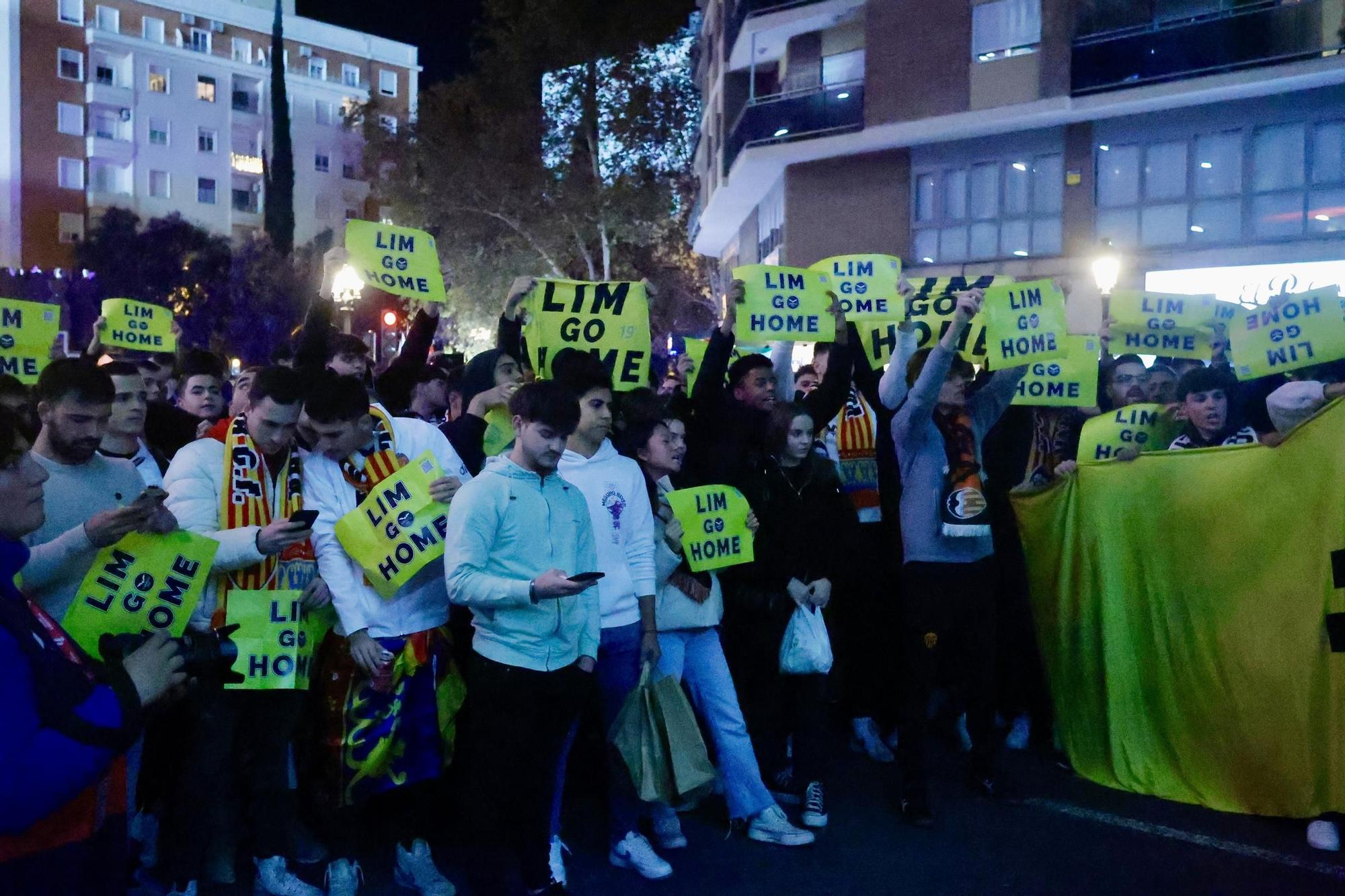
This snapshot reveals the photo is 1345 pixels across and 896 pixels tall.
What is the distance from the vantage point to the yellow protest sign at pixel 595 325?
6.37 m

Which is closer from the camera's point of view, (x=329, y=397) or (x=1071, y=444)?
(x=329, y=397)

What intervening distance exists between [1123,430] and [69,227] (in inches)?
2716

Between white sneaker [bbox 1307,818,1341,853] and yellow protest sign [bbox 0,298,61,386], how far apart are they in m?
7.58

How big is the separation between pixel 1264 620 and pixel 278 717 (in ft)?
15.2

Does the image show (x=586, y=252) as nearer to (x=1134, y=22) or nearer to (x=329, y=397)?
(x=1134, y=22)

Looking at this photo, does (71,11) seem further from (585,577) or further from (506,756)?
(585,577)

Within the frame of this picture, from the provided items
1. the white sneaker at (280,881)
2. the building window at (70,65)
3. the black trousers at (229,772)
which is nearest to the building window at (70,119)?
the building window at (70,65)

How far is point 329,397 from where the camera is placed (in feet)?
15.6

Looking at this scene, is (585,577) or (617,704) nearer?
(585,577)

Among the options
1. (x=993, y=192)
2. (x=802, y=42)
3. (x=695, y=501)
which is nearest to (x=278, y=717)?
(x=695, y=501)

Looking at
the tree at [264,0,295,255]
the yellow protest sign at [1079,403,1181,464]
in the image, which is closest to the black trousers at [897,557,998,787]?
the yellow protest sign at [1079,403,1181,464]

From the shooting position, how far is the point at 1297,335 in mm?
6434

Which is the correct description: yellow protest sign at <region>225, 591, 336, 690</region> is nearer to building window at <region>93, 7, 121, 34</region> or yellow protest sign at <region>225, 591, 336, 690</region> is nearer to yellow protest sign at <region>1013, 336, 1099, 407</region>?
yellow protest sign at <region>1013, 336, 1099, 407</region>

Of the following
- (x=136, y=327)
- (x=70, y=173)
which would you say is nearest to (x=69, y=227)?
(x=70, y=173)
